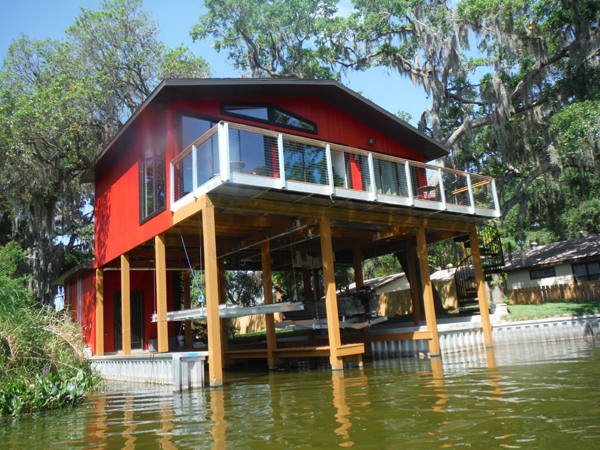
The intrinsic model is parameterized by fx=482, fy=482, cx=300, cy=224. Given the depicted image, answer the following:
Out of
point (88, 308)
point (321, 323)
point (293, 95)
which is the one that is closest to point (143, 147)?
point (293, 95)

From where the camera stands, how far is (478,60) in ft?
81.4

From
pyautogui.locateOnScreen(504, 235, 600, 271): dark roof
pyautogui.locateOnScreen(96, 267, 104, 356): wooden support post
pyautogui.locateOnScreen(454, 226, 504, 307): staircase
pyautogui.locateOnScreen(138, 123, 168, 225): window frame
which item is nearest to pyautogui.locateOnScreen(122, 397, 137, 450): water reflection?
A: pyautogui.locateOnScreen(138, 123, 168, 225): window frame

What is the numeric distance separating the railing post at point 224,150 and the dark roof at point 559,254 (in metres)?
19.7

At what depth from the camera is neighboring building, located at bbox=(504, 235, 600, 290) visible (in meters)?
25.0

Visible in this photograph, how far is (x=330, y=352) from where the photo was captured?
1102 cm

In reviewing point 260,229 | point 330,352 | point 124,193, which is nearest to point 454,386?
point 330,352

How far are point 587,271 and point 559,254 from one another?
185 centimetres

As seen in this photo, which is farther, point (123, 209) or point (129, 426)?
point (123, 209)

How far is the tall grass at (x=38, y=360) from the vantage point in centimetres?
707

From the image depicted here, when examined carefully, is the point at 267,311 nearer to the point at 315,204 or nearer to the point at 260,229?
the point at 315,204

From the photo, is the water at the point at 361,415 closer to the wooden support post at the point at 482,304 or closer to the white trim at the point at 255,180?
the white trim at the point at 255,180

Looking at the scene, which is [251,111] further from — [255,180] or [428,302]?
[428,302]

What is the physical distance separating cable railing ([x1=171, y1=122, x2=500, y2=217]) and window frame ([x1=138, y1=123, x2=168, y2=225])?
3.86 feet

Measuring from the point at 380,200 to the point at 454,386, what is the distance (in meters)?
5.96
